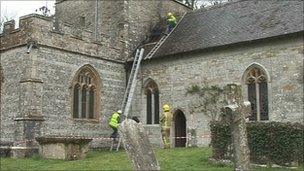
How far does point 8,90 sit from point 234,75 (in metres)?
9.42

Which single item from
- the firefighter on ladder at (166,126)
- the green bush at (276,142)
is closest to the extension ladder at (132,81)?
the firefighter on ladder at (166,126)

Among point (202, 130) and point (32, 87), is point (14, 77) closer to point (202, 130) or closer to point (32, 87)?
point (32, 87)

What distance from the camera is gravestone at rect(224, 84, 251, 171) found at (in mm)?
10133

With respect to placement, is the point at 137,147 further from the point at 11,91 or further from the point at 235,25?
the point at 235,25

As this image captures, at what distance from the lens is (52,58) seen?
62.7 feet

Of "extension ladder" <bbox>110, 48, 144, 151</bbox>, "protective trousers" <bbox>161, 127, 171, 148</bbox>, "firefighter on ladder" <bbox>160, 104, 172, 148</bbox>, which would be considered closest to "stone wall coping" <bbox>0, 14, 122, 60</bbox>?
"extension ladder" <bbox>110, 48, 144, 151</bbox>

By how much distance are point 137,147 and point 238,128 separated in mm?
2509

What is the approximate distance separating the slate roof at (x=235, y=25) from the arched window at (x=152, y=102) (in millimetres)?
1620

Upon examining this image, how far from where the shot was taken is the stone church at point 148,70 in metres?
17.8

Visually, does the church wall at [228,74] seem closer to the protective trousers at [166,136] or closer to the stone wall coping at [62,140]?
the protective trousers at [166,136]

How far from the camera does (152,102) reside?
71.3 feet

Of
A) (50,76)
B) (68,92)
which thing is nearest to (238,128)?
(50,76)

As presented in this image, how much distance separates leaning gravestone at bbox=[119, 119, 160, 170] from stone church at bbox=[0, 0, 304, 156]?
9.01 meters

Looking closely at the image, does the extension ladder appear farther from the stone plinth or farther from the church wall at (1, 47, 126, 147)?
the stone plinth
